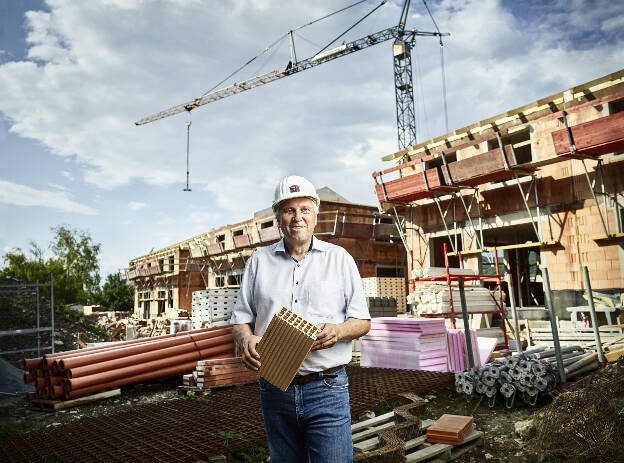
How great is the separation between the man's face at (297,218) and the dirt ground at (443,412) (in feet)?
12.1

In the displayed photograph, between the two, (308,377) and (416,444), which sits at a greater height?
(308,377)

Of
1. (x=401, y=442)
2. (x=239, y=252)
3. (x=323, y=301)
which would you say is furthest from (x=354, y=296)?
(x=239, y=252)

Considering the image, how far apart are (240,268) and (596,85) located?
84.2 ft

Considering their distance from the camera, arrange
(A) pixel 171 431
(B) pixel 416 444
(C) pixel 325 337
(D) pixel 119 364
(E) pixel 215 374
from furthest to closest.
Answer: (D) pixel 119 364 → (E) pixel 215 374 → (A) pixel 171 431 → (B) pixel 416 444 → (C) pixel 325 337

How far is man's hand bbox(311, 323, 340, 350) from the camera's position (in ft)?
7.43

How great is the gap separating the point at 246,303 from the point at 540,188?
15952 mm

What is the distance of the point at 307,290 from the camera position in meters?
2.53

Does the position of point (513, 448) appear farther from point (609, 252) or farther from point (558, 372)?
point (609, 252)

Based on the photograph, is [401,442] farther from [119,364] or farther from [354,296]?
[119,364]

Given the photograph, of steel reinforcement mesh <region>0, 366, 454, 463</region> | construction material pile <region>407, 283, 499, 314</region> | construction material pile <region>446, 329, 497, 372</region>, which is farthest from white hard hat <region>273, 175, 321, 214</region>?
construction material pile <region>407, 283, 499, 314</region>

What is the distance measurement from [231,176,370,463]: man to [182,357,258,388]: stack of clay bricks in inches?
212

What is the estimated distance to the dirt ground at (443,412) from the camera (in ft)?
16.1

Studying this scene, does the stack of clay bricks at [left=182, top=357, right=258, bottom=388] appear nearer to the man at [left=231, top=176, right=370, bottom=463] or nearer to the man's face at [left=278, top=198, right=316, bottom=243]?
the man at [left=231, top=176, right=370, bottom=463]

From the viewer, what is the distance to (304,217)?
103 inches
